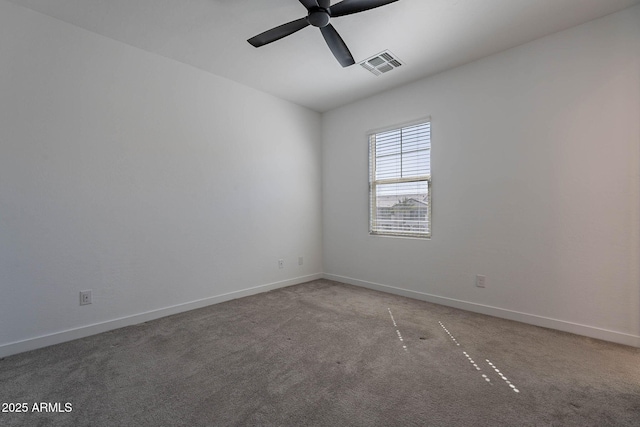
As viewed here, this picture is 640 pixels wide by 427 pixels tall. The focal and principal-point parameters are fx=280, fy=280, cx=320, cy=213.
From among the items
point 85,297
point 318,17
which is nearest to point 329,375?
point 85,297

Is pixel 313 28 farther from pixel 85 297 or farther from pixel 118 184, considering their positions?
pixel 85 297

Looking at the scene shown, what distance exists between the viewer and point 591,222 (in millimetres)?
2506

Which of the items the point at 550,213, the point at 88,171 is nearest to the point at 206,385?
the point at 88,171

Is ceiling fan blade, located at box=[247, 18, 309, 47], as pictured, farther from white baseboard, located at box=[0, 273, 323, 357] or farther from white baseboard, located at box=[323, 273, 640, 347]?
white baseboard, located at box=[323, 273, 640, 347]

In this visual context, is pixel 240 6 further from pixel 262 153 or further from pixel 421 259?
pixel 421 259

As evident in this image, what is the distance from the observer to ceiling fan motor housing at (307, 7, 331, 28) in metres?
2.04

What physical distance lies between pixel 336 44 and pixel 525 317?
3.16 metres

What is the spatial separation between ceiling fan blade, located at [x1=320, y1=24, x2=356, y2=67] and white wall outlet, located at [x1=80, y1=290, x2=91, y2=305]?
3096 millimetres

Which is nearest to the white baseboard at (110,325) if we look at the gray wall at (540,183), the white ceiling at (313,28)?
the gray wall at (540,183)

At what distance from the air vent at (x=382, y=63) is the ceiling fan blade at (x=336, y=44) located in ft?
2.06

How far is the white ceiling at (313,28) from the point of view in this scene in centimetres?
230

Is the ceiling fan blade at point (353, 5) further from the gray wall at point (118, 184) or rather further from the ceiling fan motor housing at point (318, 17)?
the gray wall at point (118, 184)

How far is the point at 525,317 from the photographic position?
2805mm

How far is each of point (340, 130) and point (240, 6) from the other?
2.48 metres
